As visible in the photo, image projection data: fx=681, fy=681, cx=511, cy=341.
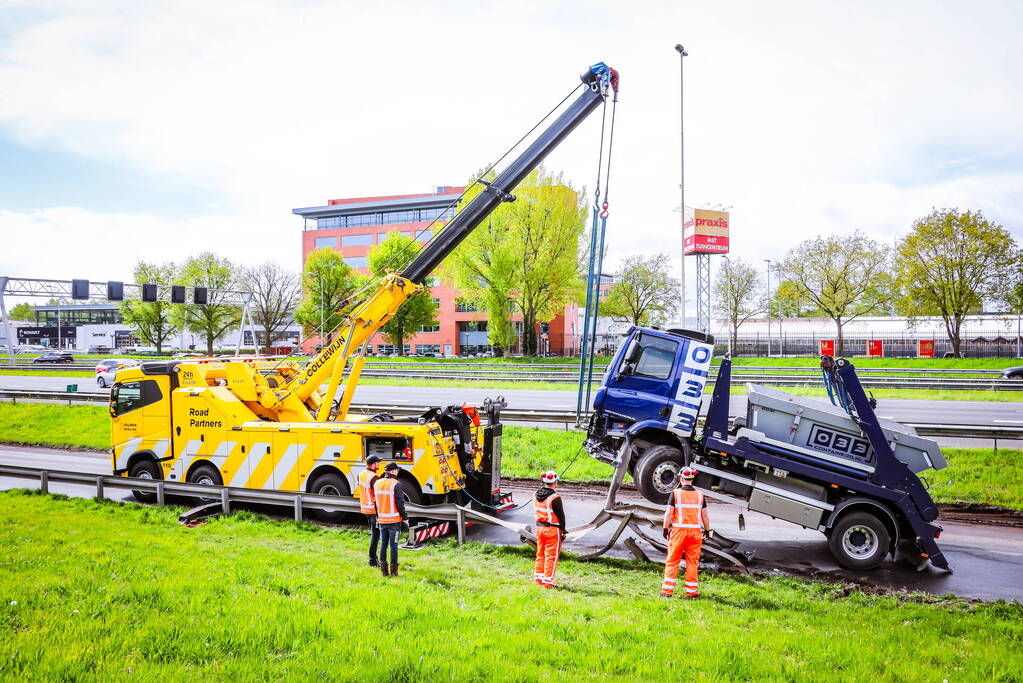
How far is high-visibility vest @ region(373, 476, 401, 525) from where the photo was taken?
8.77 metres

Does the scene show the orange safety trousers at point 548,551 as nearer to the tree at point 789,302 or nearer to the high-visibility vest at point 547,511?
the high-visibility vest at point 547,511

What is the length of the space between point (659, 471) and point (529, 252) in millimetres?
38648

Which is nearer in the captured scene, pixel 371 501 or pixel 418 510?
pixel 371 501

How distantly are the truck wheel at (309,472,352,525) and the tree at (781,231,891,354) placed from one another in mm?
44717

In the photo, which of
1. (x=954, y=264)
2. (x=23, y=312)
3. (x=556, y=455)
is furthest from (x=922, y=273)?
(x=23, y=312)

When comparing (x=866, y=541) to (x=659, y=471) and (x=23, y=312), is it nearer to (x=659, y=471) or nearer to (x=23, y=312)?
(x=659, y=471)

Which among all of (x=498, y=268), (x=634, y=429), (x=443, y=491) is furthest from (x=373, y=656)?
(x=498, y=268)

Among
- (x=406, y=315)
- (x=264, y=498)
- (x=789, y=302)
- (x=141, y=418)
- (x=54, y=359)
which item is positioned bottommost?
(x=264, y=498)

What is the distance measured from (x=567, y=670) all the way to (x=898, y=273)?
45.3m

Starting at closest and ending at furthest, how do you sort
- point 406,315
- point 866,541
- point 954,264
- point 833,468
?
point 866,541
point 833,468
point 954,264
point 406,315

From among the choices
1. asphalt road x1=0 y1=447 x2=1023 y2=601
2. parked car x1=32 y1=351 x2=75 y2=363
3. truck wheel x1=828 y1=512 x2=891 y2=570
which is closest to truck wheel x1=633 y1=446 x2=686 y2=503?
asphalt road x1=0 y1=447 x2=1023 y2=601

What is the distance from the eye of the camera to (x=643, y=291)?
69125 millimetres

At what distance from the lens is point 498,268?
1960 inches

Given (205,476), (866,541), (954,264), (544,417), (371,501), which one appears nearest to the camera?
(371,501)
